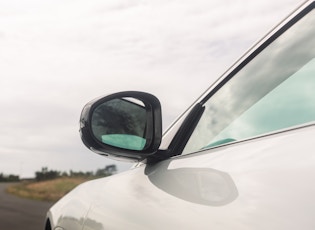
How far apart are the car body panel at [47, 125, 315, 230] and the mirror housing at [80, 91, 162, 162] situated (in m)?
0.12

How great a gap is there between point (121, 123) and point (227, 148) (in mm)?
757

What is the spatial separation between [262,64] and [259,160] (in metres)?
0.58

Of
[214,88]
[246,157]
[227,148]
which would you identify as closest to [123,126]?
[214,88]

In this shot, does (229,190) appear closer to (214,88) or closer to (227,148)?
(227,148)

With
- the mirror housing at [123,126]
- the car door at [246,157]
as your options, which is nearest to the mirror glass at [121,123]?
the mirror housing at [123,126]

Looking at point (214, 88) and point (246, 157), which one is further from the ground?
point (214, 88)

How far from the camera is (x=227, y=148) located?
2.03 m

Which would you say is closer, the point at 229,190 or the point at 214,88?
the point at 229,190

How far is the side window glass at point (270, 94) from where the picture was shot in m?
1.87

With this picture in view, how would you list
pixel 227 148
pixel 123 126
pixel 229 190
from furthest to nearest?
pixel 123 126, pixel 227 148, pixel 229 190

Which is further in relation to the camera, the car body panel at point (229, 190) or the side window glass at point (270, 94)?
the side window glass at point (270, 94)

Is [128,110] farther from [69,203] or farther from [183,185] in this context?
[69,203]

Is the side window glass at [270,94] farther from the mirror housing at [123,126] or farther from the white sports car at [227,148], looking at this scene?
the mirror housing at [123,126]

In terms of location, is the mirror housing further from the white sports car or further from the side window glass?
the side window glass
